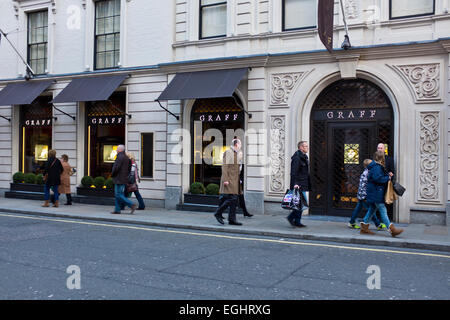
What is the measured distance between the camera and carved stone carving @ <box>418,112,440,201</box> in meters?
11.3

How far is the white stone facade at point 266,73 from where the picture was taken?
37.6 ft

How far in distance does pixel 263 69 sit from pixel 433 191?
5712mm

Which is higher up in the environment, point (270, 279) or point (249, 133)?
point (249, 133)

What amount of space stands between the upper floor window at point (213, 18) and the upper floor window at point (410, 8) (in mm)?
5045

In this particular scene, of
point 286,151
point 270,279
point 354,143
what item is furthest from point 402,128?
point 270,279

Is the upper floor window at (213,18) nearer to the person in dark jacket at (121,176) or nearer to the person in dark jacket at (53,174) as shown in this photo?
the person in dark jacket at (121,176)

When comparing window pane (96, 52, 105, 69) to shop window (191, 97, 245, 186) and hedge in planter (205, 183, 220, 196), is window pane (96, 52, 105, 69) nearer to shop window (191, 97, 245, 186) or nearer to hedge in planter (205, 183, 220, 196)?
shop window (191, 97, 245, 186)

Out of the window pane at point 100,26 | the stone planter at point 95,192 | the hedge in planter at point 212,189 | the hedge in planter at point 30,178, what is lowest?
the stone planter at point 95,192

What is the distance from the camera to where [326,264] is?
23.1ft

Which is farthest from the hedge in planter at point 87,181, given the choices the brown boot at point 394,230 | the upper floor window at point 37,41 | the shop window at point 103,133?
the brown boot at point 394,230

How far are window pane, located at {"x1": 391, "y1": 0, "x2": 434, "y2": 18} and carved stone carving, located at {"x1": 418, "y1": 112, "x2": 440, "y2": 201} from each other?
2.67 metres

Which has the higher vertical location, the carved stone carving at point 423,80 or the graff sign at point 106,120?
the carved stone carving at point 423,80

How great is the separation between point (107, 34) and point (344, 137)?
941cm
